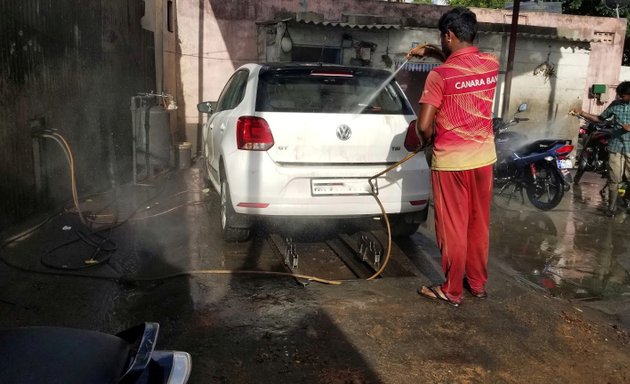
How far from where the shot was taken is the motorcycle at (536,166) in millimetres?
7273

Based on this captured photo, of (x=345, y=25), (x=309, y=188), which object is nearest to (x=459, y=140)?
(x=309, y=188)

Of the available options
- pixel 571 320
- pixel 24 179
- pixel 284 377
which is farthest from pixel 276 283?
pixel 24 179

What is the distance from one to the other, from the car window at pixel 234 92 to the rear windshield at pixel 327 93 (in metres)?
0.52

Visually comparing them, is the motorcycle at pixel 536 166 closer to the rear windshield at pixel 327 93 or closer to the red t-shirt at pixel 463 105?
the rear windshield at pixel 327 93

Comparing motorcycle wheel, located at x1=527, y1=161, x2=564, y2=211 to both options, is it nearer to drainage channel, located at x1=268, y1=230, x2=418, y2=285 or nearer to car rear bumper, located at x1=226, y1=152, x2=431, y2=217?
drainage channel, located at x1=268, y1=230, x2=418, y2=285

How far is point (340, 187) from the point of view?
4488 mm

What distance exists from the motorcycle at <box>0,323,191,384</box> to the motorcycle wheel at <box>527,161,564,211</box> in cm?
676

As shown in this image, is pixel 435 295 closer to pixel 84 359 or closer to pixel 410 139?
pixel 410 139

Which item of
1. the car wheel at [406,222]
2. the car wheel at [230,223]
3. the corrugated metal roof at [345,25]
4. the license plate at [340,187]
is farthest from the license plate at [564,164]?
the corrugated metal roof at [345,25]

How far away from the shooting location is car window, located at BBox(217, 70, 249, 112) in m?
5.31

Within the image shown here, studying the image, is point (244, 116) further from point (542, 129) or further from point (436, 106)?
point (542, 129)

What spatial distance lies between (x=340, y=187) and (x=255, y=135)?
2.77ft

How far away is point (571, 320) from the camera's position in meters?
3.68

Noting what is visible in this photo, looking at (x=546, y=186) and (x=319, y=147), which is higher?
(x=319, y=147)
